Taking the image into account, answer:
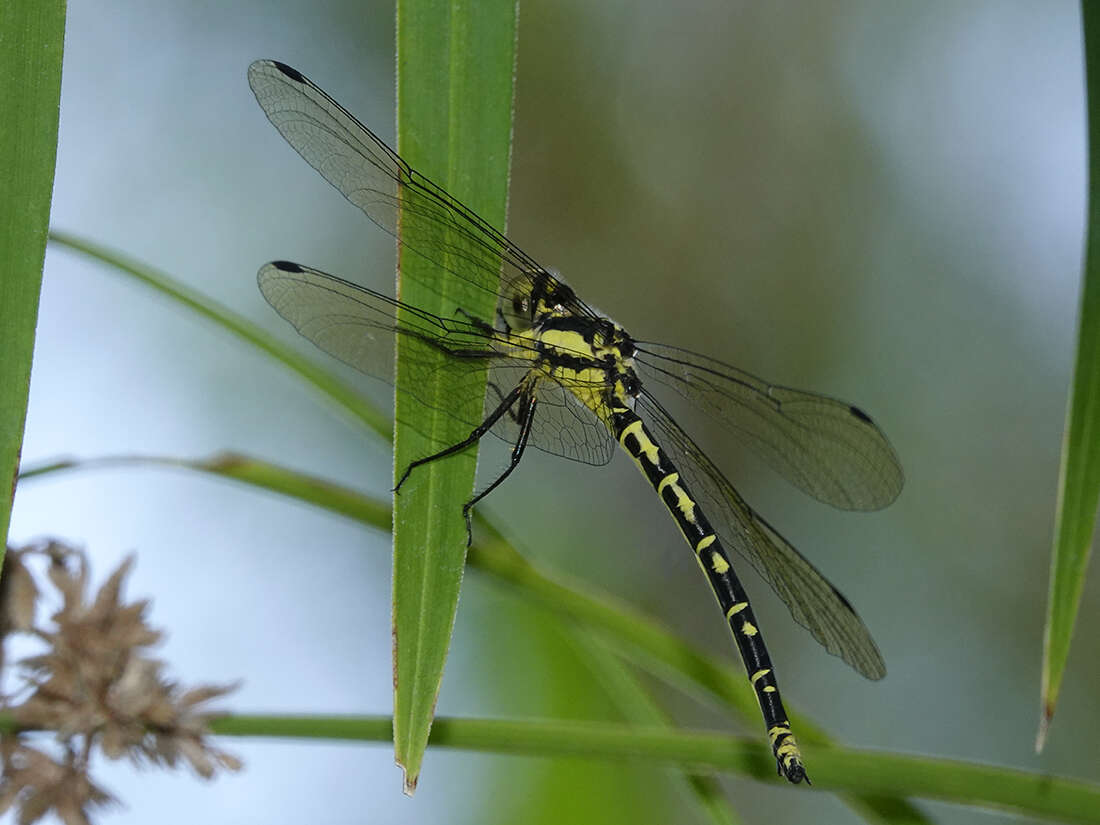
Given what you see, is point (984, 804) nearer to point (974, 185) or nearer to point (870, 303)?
point (870, 303)

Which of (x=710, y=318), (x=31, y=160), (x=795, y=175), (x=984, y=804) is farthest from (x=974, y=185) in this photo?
(x=31, y=160)

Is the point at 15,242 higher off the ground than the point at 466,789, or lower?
higher

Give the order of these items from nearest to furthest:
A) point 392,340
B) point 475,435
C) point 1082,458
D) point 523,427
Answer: point 1082,458, point 475,435, point 392,340, point 523,427

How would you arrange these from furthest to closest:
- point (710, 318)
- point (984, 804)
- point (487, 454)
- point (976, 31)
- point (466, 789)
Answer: point (976, 31), point (710, 318), point (466, 789), point (487, 454), point (984, 804)

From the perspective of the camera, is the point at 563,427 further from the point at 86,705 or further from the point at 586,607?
the point at 86,705

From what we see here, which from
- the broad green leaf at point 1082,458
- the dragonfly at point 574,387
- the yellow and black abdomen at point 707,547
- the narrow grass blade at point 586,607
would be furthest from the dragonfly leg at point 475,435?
the broad green leaf at point 1082,458

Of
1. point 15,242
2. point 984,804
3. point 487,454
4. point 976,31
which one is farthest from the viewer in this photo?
point 976,31

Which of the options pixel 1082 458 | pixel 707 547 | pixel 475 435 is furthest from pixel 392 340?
pixel 1082 458
